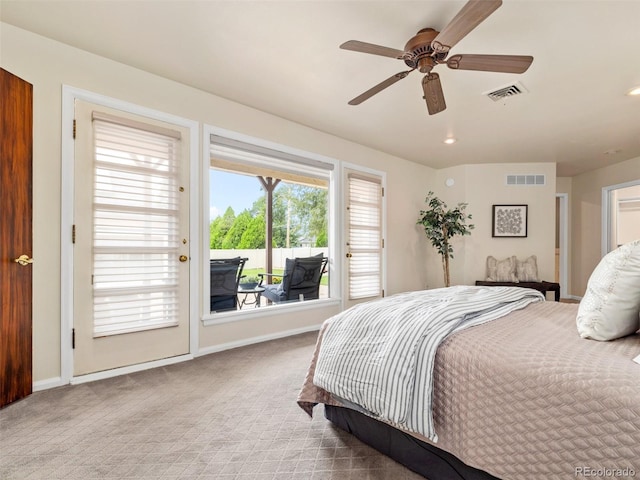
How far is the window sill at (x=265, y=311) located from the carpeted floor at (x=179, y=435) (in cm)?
66

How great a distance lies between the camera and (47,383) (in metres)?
2.27

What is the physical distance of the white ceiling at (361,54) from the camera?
6.52 ft

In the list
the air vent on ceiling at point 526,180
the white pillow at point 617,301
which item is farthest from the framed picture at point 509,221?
the white pillow at point 617,301

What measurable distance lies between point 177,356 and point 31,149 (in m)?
1.93

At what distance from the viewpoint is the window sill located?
312cm

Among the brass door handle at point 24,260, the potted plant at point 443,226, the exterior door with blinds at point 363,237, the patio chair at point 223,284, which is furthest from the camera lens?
the potted plant at point 443,226

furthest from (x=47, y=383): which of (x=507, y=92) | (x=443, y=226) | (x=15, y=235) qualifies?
(x=443, y=226)

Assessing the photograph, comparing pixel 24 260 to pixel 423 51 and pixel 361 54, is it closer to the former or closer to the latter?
pixel 361 54

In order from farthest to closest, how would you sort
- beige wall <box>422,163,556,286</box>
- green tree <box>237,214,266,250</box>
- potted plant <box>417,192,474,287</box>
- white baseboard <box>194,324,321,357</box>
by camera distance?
1. beige wall <box>422,163,556,286</box>
2. potted plant <box>417,192,474,287</box>
3. green tree <box>237,214,266,250</box>
4. white baseboard <box>194,324,321,357</box>

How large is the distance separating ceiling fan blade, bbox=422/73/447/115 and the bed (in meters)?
1.54

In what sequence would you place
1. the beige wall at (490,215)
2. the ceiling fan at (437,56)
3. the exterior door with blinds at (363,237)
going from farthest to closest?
the beige wall at (490,215) < the exterior door with blinds at (363,237) < the ceiling fan at (437,56)

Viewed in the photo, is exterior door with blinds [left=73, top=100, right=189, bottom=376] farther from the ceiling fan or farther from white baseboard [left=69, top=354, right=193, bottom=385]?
the ceiling fan

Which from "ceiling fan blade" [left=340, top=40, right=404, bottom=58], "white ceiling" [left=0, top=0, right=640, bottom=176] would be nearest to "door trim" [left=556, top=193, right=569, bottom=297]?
"white ceiling" [left=0, top=0, right=640, bottom=176]

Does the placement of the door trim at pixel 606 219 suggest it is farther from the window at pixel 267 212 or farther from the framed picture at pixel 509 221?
the window at pixel 267 212
